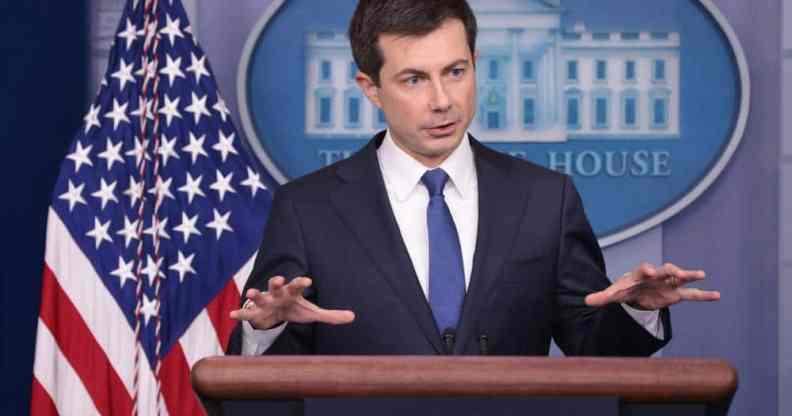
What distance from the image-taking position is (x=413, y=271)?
1746 mm

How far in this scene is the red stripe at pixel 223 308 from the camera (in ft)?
10.1

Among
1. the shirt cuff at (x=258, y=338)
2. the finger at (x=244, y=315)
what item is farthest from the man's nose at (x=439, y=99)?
the finger at (x=244, y=315)

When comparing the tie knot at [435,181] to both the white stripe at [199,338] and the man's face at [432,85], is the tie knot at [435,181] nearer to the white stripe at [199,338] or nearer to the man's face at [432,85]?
the man's face at [432,85]

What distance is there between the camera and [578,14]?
3.24 m

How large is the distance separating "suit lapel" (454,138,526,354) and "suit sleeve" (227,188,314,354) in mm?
273

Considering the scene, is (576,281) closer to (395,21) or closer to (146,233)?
(395,21)

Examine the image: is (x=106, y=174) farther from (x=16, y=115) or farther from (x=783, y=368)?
Result: (x=783, y=368)

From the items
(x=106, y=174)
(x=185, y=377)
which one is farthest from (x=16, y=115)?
(x=185, y=377)

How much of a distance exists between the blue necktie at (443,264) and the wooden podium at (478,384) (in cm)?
64

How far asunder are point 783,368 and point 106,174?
6.41ft

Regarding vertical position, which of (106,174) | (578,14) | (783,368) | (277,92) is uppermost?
(578,14)

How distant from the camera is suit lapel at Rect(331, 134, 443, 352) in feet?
5.63

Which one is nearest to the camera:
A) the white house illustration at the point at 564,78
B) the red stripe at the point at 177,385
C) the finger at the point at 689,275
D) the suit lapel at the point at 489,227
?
the finger at the point at 689,275

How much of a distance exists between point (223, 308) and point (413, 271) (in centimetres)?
145
